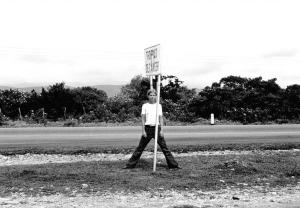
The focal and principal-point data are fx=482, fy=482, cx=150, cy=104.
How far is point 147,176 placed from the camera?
960cm

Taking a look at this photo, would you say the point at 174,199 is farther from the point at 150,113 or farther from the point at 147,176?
the point at 150,113

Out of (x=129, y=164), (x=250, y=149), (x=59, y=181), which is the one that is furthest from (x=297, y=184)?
(x=250, y=149)

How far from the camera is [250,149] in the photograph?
586 inches

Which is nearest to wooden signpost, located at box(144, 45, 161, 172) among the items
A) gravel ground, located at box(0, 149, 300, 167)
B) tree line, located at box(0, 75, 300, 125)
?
gravel ground, located at box(0, 149, 300, 167)

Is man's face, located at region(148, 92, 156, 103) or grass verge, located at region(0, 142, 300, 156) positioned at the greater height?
man's face, located at region(148, 92, 156, 103)

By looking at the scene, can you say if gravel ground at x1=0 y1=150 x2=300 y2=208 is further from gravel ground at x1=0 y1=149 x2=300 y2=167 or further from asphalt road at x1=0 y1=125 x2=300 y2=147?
asphalt road at x1=0 y1=125 x2=300 y2=147

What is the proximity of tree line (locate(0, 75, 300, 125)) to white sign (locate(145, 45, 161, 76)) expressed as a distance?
63.0 feet

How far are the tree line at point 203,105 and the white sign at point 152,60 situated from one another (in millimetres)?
19216

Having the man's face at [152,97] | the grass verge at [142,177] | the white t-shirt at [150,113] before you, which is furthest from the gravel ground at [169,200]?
the man's face at [152,97]

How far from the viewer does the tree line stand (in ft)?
101

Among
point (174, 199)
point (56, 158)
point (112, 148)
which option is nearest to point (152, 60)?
point (174, 199)

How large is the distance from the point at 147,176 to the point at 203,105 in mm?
25078

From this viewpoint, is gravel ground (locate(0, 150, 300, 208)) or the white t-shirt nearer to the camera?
gravel ground (locate(0, 150, 300, 208))

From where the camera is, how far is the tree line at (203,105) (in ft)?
101
